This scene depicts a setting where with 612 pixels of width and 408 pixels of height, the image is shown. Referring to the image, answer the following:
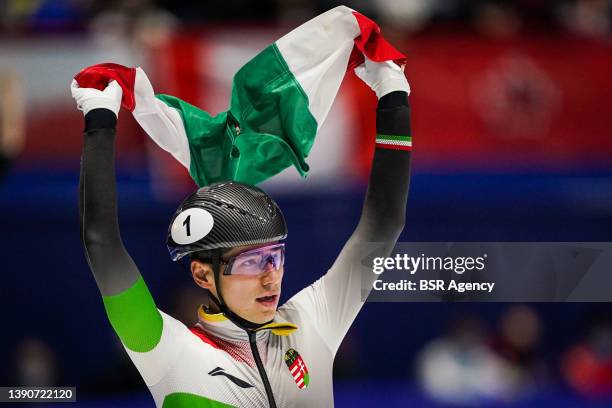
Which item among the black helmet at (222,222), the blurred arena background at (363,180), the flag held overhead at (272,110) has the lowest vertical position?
the blurred arena background at (363,180)

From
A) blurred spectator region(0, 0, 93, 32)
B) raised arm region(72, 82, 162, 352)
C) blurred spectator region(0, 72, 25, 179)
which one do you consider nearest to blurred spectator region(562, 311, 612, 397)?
blurred spectator region(0, 72, 25, 179)

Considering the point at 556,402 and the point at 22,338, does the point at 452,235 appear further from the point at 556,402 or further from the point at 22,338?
the point at 22,338

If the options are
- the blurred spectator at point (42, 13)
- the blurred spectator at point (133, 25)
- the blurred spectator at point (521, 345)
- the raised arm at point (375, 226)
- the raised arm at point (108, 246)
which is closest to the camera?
the raised arm at point (108, 246)

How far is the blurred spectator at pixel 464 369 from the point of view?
809 centimetres

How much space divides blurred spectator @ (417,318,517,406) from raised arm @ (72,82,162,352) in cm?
409

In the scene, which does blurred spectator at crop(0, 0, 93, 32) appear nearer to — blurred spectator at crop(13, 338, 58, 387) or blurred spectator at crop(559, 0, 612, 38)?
blurred spectator at crop(13, 338, 58, 387)

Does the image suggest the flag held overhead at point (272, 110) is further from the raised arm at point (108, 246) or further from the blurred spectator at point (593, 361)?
the blurred spectator at point (593, 361)

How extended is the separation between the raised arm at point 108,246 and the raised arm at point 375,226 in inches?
28.2

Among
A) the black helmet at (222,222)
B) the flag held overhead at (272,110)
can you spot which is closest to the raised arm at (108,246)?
the black helmet at (222,222)

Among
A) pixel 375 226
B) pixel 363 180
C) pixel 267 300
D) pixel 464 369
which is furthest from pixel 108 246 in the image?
pixel 363 180

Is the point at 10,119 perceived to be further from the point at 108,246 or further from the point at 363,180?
the point at 108,246

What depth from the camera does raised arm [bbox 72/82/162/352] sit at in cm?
418

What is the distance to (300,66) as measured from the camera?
5004 mm

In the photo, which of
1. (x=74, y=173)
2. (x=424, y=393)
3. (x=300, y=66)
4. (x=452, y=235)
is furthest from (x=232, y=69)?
(x=300, y=66)
